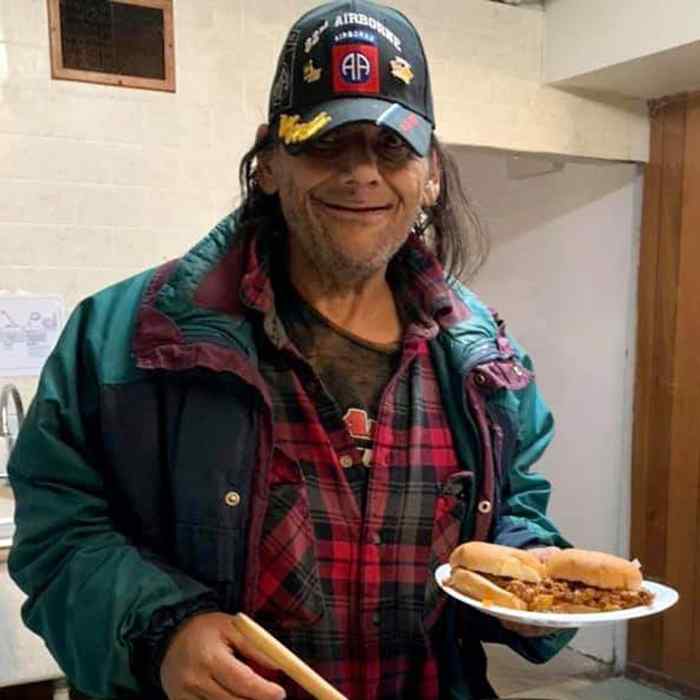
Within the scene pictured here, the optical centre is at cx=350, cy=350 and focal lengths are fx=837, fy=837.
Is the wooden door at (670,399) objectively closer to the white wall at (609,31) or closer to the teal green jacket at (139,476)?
the white wall at (609,31)

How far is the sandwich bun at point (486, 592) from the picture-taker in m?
1.00

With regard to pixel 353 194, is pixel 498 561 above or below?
below

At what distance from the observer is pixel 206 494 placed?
1011 millimetres

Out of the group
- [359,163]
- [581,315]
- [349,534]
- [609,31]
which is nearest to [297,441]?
[349,534]

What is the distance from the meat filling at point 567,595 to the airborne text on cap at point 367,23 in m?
0.69

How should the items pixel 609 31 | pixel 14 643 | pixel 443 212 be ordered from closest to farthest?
pixel 443 212
pixel 14 643
pixel 609 31

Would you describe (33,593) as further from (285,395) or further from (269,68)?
(269,68)

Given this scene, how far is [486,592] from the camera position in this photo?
1.00 meters

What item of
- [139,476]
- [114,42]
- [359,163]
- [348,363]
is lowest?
[139,476]

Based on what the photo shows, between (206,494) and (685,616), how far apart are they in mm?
2362

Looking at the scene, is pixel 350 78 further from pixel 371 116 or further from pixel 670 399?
pixel 670 399

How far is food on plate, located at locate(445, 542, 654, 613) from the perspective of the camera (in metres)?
1.01

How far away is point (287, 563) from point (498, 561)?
0.26 m

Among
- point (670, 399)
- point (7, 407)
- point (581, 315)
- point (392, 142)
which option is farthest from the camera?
point (581, 315)
